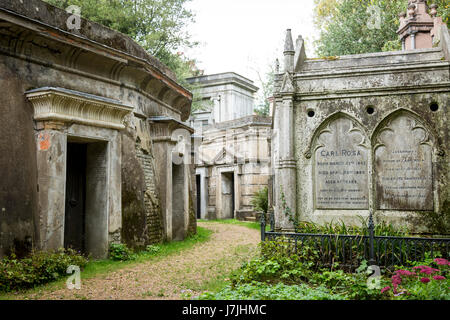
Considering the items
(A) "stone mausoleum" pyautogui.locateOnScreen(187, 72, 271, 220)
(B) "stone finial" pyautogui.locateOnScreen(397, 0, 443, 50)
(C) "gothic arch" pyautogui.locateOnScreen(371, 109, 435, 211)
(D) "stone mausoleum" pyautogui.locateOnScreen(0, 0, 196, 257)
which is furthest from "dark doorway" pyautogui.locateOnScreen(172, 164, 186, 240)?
(B) "stone finial" pyautogui.locateOnScreen(397, 0, 443, 50)

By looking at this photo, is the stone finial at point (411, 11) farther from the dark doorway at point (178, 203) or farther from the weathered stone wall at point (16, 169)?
the weathered stone wall at point (16, 169)

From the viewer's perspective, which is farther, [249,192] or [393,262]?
[249,192]

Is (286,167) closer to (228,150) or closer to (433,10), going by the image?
(433,10)

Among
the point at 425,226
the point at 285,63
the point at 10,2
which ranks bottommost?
the point at 425,226

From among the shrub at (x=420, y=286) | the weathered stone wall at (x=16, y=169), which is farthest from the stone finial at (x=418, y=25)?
the weathered stone wall at (x=16, y=169)

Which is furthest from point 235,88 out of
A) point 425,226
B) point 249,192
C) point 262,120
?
point 425,226

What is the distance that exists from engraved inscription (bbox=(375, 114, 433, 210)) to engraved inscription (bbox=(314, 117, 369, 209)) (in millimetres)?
280

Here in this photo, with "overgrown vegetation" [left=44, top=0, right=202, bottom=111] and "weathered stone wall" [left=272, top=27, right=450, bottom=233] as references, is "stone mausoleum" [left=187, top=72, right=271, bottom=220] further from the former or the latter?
"weathered stone wall" [left=272, top=27, right=450, bottom=233]

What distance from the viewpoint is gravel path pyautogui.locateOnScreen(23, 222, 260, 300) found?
5742 mm

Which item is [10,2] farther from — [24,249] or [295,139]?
[295,139]

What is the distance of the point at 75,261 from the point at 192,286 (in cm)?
236

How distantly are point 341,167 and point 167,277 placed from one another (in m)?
3.70

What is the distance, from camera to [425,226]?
22.5 ft

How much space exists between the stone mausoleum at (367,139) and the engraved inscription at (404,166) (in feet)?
0.05
